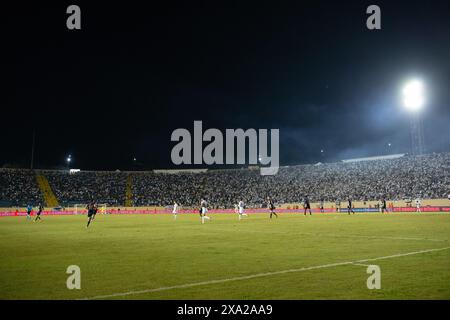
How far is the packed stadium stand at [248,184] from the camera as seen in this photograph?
211 ft

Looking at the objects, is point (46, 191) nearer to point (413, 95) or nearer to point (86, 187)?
point (86, 187)

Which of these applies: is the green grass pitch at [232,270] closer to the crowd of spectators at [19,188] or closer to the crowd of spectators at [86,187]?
the crowd of spectators at [19,188]

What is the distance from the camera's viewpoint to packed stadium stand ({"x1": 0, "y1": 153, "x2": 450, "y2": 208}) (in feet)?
211

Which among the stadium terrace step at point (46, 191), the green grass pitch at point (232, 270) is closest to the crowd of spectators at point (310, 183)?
the stadium terrace step at point (46, 191)

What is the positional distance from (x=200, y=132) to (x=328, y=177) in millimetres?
27467

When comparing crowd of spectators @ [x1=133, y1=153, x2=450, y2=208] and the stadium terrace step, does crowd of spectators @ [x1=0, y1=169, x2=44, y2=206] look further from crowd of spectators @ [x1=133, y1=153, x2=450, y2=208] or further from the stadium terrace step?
crowd of spectators @ [x1=133, y1=153, x2=450, y2=208]

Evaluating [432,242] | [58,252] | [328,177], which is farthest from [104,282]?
[328,177]

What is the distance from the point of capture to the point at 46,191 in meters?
84.1

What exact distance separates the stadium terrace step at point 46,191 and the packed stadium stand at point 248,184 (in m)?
0.88

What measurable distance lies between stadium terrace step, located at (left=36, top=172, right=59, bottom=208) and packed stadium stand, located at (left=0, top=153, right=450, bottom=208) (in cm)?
88

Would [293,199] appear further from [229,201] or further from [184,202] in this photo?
[184,202]
